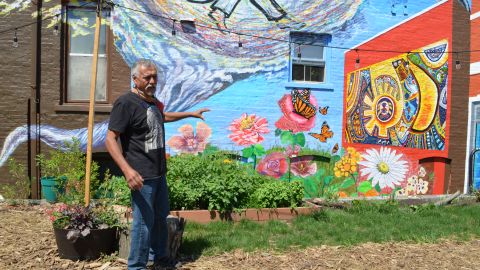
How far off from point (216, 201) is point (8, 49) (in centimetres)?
511

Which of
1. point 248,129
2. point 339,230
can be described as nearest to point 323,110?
point 248,129

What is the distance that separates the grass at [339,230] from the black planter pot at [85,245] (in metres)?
→ 0.93

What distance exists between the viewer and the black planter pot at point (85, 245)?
453 cm

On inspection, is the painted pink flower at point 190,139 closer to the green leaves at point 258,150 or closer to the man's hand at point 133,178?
the green leaves at point 258,150

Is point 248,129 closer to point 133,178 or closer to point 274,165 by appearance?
point 274,165

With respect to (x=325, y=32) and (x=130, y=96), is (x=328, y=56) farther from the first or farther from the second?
(x=130, y=96)

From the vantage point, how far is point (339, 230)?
6066 millimetres

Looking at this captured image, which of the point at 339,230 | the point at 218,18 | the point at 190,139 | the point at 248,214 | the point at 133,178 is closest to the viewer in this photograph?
the point at 133,178

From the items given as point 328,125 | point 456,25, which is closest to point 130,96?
point 328,125

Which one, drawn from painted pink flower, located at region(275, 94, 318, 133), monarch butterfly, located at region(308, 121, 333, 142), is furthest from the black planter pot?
monarch butterfly, located at region(308, 121, 333, 142)

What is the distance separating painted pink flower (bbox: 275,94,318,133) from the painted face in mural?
17.2ft

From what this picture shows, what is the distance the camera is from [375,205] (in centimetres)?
755

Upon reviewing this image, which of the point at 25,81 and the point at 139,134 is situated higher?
the point at 25,81

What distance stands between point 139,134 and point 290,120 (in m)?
5.54
